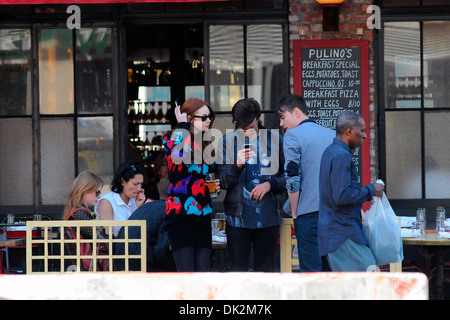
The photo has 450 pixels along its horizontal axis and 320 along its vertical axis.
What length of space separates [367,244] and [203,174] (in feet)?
3.71

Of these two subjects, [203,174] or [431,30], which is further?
[431,30]

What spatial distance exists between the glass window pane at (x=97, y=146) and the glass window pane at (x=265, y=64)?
141 cm

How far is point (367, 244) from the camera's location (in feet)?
14.8

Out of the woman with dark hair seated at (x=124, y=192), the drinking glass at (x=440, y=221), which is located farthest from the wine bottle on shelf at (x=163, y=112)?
the drinking glass at (x=440, y=221)

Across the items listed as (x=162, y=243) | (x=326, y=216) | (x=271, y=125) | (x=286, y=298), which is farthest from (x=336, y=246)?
(x=271, y=125)

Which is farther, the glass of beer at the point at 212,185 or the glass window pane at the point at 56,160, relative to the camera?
the glass window pane at the point at 56,160

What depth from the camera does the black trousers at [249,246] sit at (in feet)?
16.6

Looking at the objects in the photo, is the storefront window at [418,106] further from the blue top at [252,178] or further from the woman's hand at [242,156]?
the woman's hand at [242,156]

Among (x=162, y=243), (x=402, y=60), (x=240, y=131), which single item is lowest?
(x=162, y=243)

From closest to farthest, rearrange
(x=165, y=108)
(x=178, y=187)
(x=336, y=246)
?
1. (x=336, y=246)
2. (x=178, y=187)
3. (x=165, y=108)

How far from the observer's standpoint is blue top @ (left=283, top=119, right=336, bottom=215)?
4.96 m

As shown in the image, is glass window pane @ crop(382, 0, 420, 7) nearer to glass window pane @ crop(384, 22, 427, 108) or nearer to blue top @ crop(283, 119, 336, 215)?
glass window pane @ crop(384, 22, 427, 108)

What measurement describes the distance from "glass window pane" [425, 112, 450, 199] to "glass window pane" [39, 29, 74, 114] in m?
3.37

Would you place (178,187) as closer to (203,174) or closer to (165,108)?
(203,174)
